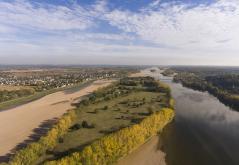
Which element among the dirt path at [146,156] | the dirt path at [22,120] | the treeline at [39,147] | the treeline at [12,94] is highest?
the treeline at [39,147]

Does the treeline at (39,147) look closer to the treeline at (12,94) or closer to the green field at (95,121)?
the green field at (95,121)

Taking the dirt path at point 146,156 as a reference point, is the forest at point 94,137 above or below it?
above

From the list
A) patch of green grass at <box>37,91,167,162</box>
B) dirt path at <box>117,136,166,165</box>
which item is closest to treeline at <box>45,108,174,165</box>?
dirt path at <box>117,136,166,165</box>

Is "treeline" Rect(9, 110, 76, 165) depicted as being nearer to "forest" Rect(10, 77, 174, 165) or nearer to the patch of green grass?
"forest" Rect(10, 77, 174, 165)

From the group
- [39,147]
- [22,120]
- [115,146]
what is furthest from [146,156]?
[22,120]

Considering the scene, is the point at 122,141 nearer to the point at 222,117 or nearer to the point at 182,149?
the point at 182,149

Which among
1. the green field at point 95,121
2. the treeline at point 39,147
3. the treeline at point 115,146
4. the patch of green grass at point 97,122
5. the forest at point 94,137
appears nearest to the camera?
the treeline at point 115,146

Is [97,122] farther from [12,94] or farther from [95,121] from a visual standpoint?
[12,94]

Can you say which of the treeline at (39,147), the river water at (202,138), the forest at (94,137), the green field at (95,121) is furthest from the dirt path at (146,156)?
the treeline at (39,147)
